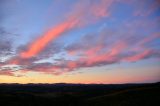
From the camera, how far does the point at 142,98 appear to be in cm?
5862

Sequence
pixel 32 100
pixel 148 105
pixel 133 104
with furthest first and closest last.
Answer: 1. pixel 32 100
2. pixel 133 104
3. pixel 148 105

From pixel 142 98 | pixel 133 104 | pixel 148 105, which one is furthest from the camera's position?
pixel 142 98

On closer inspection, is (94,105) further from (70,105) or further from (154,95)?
(154,95)

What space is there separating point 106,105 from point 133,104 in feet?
26.4

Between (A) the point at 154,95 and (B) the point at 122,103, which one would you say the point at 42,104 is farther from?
(A) the point at 154,95

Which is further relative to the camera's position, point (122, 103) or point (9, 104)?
point (9, 104)

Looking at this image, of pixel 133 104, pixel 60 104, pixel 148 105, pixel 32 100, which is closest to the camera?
pixel 148 105

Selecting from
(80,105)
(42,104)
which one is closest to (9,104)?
(42,104)

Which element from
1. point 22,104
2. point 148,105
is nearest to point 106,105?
point 148,105

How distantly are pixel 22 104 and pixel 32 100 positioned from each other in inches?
251

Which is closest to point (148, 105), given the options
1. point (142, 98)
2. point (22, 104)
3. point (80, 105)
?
point (142, 98)

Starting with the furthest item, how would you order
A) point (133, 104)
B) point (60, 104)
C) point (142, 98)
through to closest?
point (60, 104) → point (142, 98) → point (133, 104)

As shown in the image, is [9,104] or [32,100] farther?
[32,100]

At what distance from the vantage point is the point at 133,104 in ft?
177
